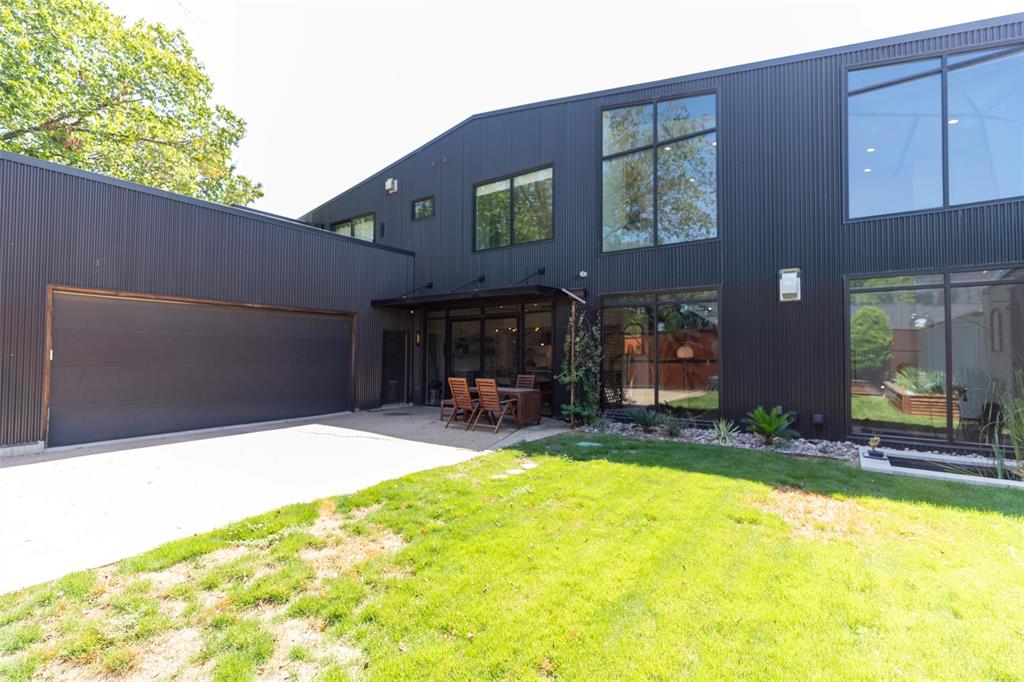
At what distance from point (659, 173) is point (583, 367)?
414 centimetres

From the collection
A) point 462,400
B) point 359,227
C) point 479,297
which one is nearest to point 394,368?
point 479,297

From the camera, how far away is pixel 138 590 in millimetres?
2613

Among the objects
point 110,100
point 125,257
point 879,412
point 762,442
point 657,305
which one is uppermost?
point 110,100

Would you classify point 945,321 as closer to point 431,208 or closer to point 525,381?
point 525,381

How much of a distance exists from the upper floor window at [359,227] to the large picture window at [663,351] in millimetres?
8475

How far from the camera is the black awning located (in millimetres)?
8852

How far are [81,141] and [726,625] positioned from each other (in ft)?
63.5

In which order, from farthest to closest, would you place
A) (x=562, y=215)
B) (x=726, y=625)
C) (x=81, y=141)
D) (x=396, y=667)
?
(x=81, y=141)
(x=562, y=215)
(x=726, y=625)
(x=396, y=667)

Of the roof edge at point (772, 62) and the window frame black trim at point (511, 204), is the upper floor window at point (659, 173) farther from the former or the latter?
the window frame black trim at point (511, 204)

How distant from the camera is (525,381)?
9.89 meters

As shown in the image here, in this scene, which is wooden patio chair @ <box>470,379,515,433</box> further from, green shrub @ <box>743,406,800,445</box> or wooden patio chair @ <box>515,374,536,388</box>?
green shrub @ <box>743,406,800,445</box>

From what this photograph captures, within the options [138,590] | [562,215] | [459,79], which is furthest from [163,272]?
[459,79]

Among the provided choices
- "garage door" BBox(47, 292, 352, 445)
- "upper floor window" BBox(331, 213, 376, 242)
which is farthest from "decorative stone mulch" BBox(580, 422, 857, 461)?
"upper floor window" BBox(331, 213, 376, 242)

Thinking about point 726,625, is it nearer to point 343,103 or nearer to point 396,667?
point 396,667
